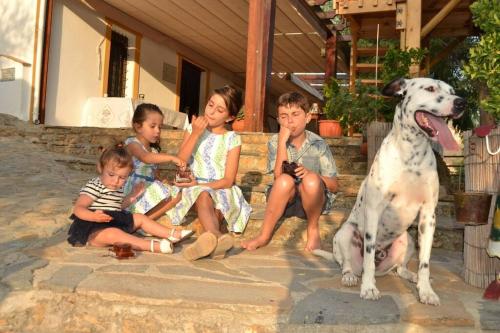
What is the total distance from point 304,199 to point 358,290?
3.83ft

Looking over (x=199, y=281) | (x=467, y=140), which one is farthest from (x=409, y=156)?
(x=199, y=281)

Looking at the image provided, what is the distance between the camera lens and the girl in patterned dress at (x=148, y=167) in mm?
3984

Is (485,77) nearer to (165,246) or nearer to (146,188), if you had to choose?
(165,246)

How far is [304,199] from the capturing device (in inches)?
149

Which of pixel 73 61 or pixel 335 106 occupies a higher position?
pixel 73 61

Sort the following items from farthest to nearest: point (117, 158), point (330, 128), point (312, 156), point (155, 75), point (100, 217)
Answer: point (155, 75) → point (330, 128) → point (312, 156) → point (117, 158) → point (100, 217)

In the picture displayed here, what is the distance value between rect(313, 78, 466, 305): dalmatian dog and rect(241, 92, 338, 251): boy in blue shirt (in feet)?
2.59

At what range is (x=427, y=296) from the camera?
8.21ft

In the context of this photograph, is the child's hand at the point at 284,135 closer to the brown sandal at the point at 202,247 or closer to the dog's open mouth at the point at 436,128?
the brown sandal at the point at 202,247

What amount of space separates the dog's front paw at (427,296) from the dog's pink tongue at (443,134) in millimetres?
805

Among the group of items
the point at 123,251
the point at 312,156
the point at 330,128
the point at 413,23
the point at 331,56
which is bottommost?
the point at 123,251

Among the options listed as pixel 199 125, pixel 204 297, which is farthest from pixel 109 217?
pixel 204 297

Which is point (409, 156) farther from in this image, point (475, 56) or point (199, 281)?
point (199, 281)

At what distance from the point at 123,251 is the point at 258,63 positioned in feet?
17.2
